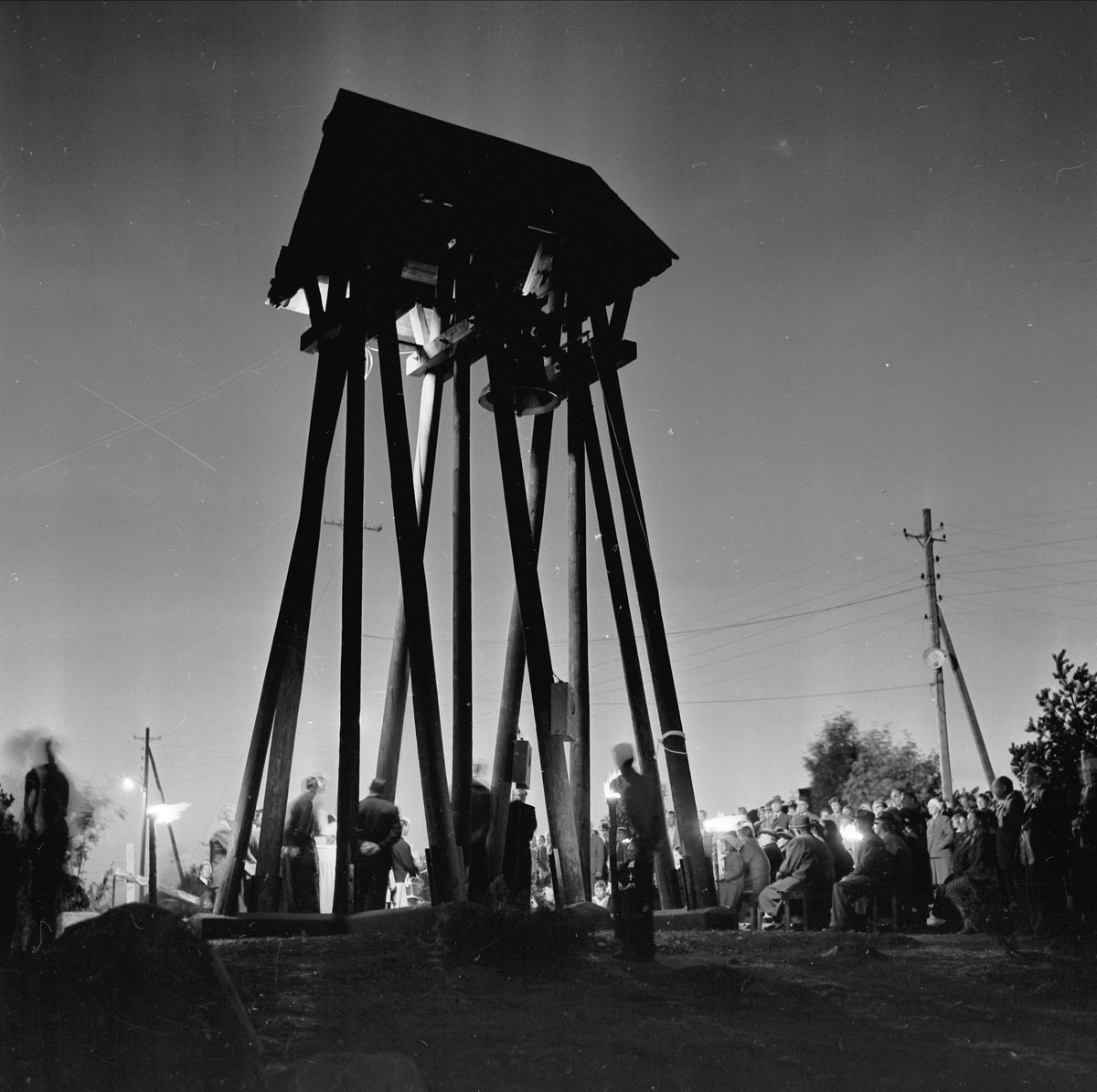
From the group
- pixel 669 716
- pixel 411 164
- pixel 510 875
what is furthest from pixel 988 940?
pixel 411 164

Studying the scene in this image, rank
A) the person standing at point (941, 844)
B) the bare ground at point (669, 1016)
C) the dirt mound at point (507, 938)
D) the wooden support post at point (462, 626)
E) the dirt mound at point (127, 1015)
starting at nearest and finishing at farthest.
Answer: the dirt mound at point (127, 1015) → the bare ground at point (669, 1016) → the dirt mound at point (507, 938) → the wooden support post at point (462, 626) → the person standing at point (941, 844)

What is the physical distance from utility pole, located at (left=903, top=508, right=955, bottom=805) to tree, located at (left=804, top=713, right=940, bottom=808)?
8320mm

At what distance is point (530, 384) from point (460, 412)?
2.75 ft

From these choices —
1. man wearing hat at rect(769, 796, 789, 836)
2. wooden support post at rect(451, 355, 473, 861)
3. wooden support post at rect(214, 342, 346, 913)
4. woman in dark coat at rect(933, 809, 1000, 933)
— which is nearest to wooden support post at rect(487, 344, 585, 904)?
wooden support post at rect(451, 355, 473, 861)

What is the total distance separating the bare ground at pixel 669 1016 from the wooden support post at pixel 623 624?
1.51 meters

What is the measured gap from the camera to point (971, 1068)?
17.0 feet

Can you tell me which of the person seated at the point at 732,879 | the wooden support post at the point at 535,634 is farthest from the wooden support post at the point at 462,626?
the person seated at the point at 732,879

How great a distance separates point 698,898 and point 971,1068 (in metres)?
3.83

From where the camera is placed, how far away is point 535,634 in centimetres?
855

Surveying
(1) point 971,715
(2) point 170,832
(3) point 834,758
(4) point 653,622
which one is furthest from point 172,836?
(3) point 834,758

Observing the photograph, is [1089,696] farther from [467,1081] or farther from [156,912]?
[156,912]

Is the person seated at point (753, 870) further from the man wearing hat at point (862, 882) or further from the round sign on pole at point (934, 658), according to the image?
the round sign on pole at point (934, 658)

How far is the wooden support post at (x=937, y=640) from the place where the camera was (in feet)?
86.0

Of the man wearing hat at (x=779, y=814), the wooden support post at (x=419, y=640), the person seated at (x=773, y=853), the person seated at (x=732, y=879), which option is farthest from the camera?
the person seated at (x=773, y=853)
